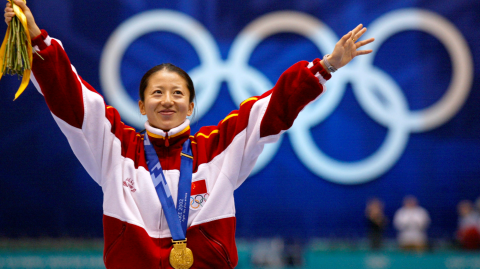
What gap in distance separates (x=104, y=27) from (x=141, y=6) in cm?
110

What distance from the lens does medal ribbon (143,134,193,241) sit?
2418mm

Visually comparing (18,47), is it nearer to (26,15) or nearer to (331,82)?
(26,15)

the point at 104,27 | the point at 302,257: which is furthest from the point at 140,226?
the point at 104,27

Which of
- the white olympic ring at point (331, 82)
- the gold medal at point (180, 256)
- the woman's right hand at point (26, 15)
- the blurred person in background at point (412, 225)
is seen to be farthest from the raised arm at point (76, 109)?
the blurred person in background at point (412, 225)

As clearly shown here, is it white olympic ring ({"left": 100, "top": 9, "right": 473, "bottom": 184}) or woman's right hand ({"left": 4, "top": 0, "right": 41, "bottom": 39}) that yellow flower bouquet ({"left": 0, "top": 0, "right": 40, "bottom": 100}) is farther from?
white olympic ring ({"left": 100, "top": 9, "right": 473, "bottom": 184})

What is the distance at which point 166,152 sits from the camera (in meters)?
2.65

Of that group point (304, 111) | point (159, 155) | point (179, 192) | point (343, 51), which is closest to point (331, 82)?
point (304, 111)

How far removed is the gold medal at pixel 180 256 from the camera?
2.38 m

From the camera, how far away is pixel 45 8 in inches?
498

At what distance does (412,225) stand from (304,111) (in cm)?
389

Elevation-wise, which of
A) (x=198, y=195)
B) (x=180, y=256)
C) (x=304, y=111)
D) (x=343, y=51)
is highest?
(x=304, y=111)

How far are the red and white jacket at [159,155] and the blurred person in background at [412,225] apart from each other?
34.1 ft

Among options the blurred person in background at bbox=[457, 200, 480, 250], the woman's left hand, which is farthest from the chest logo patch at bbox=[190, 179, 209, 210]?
the blurred person in background at bbox=[457, 200, 480, 250]

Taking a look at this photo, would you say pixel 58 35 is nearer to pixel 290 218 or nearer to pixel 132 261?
pixel 290 218
